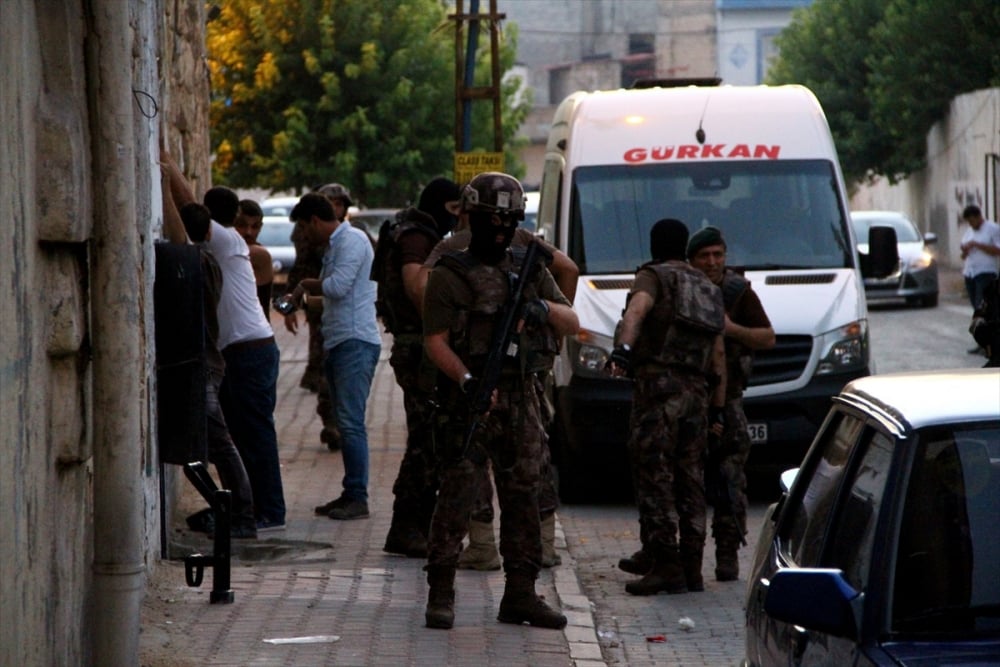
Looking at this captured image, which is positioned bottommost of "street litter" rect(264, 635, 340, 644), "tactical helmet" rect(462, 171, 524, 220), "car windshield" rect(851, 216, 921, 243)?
"street litter" rect(264, 635, 340, 644)

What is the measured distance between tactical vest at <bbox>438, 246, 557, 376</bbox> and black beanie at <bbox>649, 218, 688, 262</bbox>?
4.88ft

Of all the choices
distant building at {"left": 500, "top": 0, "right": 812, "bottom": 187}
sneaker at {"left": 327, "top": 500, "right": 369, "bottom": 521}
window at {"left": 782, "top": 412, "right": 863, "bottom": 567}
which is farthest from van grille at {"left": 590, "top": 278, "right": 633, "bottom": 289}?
distant building at {"left": 500, "top": 0, "right": 812, "bottom": 187}

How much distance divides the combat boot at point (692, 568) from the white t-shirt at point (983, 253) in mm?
14041

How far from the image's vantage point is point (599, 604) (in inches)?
336

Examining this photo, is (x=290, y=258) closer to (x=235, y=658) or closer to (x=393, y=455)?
(x=393, y=455)

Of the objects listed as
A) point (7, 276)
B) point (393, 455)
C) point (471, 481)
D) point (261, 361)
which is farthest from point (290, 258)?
point (7, 276)

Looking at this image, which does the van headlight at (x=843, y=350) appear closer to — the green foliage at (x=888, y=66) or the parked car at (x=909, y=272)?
the parked car at (x=909, y=272)

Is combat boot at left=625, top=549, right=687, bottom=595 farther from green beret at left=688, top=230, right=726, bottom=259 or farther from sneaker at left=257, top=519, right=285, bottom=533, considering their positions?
sneaker at left=257, top=519, right=285, bottom=533

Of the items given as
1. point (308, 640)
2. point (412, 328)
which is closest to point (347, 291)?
point (412, 328)

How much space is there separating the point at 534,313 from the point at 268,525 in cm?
333

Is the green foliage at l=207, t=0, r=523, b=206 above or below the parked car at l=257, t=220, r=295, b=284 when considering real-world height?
above

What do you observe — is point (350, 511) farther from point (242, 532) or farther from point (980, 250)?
point (980, 250)

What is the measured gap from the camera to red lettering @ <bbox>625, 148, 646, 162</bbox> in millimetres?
12180

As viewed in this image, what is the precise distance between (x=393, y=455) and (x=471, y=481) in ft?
20.7
